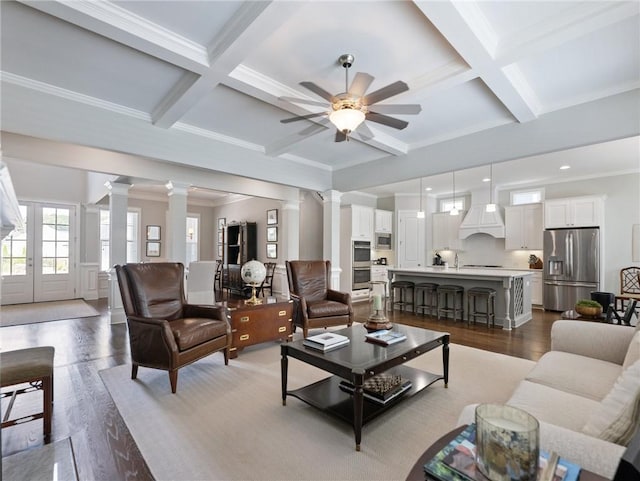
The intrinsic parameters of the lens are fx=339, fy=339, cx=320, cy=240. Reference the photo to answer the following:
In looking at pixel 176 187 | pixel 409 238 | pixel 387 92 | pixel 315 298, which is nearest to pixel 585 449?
pixel 387 92

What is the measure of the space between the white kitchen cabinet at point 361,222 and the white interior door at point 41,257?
6555 millimetres

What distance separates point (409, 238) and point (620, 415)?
7.61 meters

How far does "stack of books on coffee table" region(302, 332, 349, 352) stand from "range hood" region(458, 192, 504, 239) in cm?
610

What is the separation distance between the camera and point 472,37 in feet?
7.70

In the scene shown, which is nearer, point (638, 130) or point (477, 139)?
point (638, 130)

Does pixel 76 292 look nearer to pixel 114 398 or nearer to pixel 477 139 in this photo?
pixel 114 398

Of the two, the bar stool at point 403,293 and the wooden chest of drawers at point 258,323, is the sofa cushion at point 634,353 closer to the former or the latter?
the wooden chest of drawers at point 258,323

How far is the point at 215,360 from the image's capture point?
367 centimetres

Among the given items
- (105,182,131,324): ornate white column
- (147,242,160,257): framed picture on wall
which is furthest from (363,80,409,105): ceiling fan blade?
(147,242,160,257): framed picture on wall

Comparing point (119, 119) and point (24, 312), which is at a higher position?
point (119, 119)

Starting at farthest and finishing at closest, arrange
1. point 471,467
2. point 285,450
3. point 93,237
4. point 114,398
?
point 93,237
point 114,398
point 285,450
point 471,467

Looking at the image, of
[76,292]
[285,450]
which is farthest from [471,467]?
[76,292]

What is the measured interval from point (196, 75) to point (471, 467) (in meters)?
3.21

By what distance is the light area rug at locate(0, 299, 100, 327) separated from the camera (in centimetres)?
570
